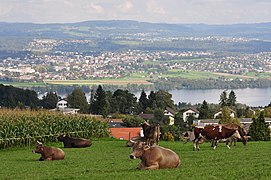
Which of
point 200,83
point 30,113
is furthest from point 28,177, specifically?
point 200,83

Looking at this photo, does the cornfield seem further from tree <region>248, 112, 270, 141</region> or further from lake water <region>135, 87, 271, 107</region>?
lake water <region>135, 87, 271, 107</region>

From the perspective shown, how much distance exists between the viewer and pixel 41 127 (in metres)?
31.1

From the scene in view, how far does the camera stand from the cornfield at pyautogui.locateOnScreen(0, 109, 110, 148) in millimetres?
29188

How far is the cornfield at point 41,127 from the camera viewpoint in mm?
29188

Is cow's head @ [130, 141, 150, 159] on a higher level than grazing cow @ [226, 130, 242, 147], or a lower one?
higher

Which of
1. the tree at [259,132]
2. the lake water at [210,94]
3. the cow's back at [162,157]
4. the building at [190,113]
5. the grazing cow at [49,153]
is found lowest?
the lake water at [210,94]

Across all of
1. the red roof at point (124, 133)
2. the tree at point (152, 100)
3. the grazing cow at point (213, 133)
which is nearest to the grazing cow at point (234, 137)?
the grazing cow at point (213, 133)

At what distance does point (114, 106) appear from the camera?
265 feet

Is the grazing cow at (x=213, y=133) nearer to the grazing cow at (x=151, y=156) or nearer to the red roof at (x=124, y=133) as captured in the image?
the grazing cow at (x=151, y=156)

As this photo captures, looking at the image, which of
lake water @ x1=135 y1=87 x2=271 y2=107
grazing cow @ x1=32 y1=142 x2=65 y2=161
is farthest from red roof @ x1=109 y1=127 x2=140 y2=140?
lake water @ x1=135 y1=87 x2=271 y2=107

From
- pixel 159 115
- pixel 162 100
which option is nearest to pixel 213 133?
pixel 159 115

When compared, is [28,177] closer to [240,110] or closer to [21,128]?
[21,128]

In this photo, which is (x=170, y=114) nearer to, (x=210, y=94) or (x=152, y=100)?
(x=152, y=100)

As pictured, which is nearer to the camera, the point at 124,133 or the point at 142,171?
the point at 142,171
